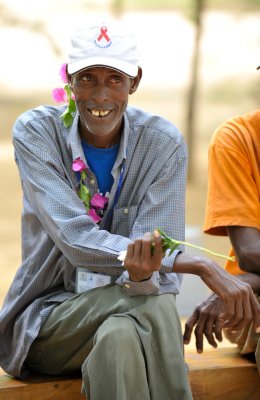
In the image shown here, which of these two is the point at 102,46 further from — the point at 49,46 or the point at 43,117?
the point at 49,46

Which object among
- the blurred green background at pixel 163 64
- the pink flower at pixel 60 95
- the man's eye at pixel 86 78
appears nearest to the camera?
the man's eye at pixel 86 78

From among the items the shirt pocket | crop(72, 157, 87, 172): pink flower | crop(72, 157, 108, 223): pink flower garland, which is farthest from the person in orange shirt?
crop(72, 157, 87, 172): pink flower

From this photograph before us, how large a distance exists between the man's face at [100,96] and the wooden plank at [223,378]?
118cm

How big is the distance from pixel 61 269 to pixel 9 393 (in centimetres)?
55

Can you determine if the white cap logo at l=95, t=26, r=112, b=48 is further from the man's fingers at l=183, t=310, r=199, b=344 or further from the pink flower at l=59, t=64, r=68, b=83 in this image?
the man's fingers at l=183, t=310, r=199, b=344

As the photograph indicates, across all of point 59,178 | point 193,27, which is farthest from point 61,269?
point 193,27

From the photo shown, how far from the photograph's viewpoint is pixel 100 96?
4.18 meters

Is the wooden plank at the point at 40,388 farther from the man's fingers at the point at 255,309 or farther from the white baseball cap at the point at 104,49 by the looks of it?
the white baseball cap at the point at 104,49

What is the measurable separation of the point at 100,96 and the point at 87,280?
2.49 feet

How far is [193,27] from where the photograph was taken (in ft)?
27.8

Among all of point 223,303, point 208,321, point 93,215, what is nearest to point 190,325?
point 208,321

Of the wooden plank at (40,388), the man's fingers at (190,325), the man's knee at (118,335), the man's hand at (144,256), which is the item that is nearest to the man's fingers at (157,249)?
the man's hand at (144,256)

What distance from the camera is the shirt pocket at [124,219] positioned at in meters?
4.27

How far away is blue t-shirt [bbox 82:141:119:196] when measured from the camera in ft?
14.2
